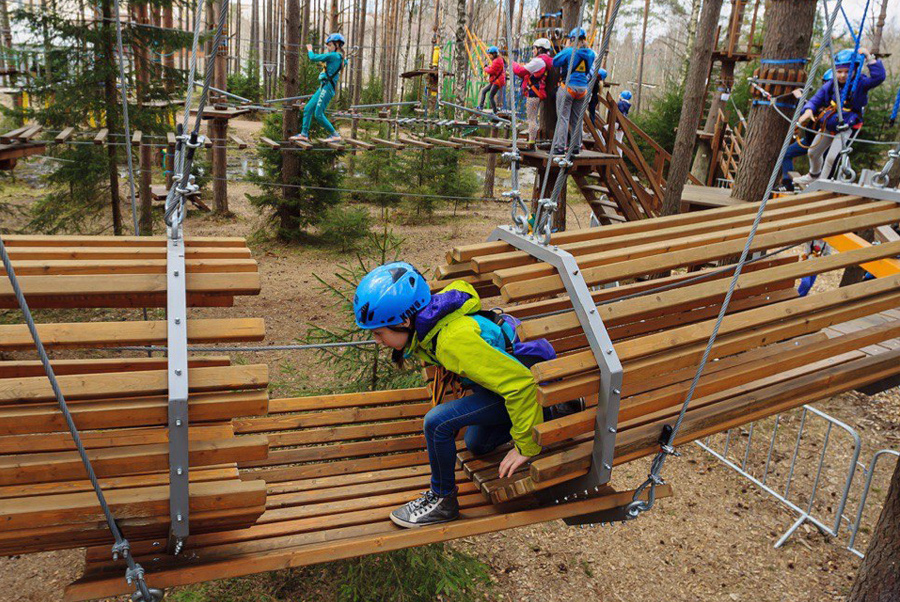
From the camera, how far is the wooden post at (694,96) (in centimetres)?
846

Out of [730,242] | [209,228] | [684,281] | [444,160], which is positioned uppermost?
[730,242]

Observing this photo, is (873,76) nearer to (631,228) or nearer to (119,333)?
(631,228)

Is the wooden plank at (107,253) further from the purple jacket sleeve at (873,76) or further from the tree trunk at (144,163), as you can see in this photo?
the tree trunk at (144,163)

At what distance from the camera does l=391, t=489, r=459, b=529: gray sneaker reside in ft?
8.51

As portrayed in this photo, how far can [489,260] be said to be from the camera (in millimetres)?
2742

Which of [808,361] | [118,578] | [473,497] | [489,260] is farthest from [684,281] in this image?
[118,578]

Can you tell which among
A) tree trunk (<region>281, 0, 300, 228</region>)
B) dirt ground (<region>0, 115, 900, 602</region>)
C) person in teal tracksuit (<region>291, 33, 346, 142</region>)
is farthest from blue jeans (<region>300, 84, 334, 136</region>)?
dirt ground (<region>0, 115, 900, 602</region>)

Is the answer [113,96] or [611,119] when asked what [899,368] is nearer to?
[611,119]

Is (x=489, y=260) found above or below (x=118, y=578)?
above

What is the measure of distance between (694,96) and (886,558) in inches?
241

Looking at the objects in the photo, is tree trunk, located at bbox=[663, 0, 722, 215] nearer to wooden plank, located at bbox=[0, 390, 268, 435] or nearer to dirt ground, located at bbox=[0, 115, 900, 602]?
dirt ground, located at bbox=[0, 115, 900, 602]

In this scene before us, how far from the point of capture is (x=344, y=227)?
12.0m

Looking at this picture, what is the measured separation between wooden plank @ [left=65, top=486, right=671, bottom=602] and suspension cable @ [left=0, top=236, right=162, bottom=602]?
0.22 feet

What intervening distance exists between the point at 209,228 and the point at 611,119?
319 inches
